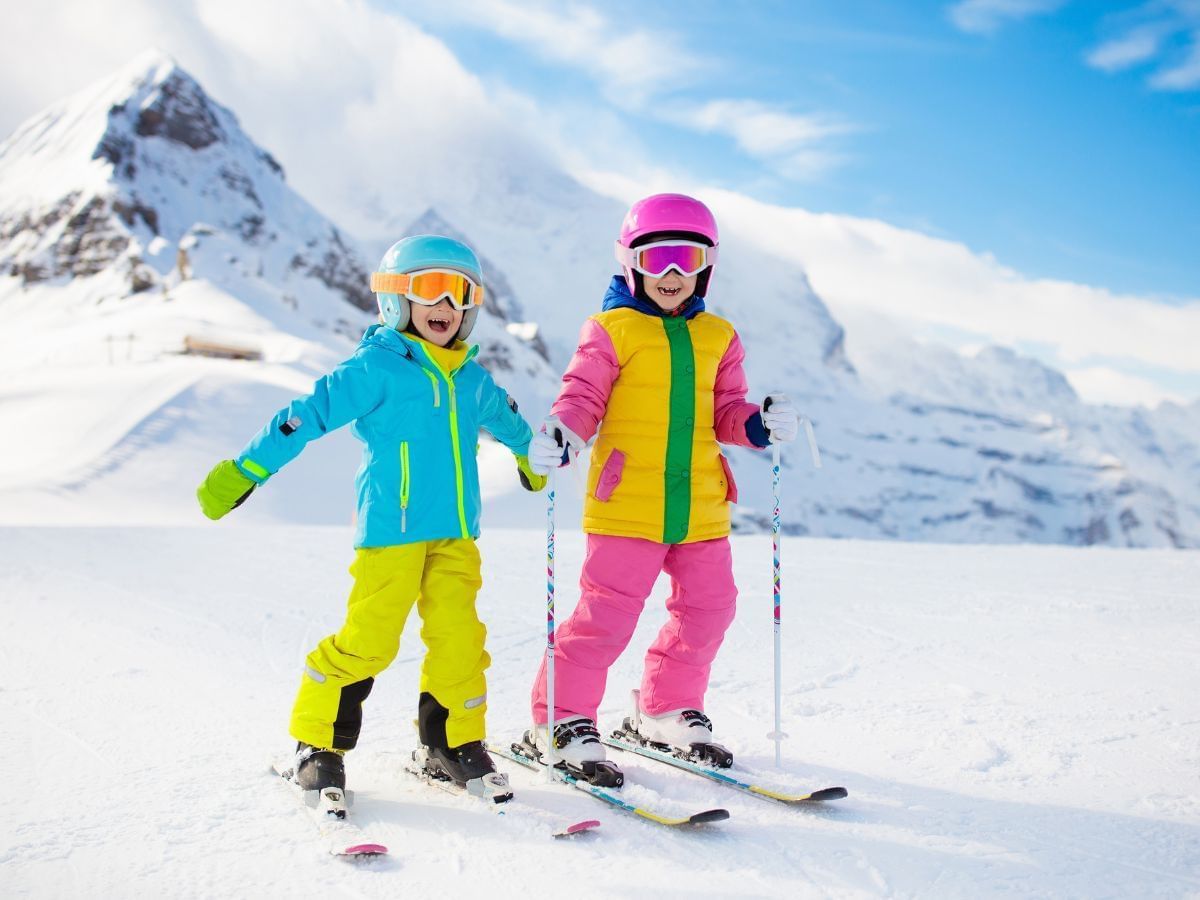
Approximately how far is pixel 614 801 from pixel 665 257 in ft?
6.06

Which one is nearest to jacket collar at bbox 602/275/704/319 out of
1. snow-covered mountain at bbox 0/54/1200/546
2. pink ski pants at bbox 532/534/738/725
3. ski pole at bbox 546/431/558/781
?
ski pole at bbox 546/431/558/781

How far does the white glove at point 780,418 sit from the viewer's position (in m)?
3.41

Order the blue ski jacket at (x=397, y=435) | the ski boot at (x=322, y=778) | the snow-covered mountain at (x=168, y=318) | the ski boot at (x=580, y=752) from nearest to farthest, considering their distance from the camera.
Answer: the ski boot at (x=322, y=778)
the blue ski jacket at (x=397, y=435)
the ski boot at (x=580, y=752)
the snow-covered mountain at (x=168, y=318)

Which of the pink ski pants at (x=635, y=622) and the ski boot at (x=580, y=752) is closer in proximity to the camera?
the ski boot at (x=580, y=752)

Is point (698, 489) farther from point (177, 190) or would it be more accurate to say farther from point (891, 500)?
point (891, 500)

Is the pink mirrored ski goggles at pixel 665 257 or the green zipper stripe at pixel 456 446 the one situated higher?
the pink mirrored ski goggles at pixel 665 257

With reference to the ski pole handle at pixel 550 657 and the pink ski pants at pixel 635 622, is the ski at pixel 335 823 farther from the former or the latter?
the pink ski pants at pixel 635 622

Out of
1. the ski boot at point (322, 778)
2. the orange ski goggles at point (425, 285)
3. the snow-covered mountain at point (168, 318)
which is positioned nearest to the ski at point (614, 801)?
the ski boot at point (322, 778)

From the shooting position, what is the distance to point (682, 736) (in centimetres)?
352

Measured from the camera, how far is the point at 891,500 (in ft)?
588

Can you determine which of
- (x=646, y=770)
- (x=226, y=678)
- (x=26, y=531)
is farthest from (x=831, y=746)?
(x=26, y=531)

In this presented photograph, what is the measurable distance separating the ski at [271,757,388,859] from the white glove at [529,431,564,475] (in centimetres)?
116

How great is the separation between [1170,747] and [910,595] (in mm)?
3314

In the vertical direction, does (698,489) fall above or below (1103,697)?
above
